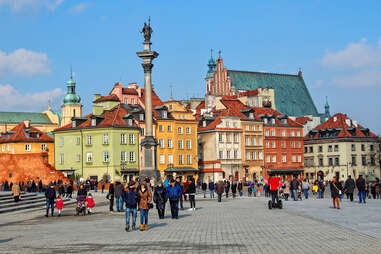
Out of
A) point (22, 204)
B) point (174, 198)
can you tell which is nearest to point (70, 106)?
point (22, 204)

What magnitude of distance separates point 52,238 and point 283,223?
837cm

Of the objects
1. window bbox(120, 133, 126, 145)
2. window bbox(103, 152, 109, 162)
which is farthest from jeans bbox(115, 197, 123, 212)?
window bbox(120, 133, 126, 145)

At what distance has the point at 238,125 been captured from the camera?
101875mm

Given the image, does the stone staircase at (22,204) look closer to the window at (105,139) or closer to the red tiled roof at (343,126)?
the window at (105,139)

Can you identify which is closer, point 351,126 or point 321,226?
point 321,226

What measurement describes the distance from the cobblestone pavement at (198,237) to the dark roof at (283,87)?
328 ft

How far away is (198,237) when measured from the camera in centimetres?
1944

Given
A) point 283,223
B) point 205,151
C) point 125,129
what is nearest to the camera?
point 283,223

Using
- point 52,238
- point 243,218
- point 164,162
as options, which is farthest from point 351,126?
point 52,238

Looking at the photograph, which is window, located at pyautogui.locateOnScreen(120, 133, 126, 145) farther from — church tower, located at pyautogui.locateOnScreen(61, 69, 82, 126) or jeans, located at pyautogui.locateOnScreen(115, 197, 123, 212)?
church tower, located at pyautogui.locateOnScreen(61, 69, 82, 126)

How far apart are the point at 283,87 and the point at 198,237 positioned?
114520mm

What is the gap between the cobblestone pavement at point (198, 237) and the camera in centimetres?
1644

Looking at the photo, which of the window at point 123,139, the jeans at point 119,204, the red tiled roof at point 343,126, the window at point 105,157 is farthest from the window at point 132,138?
the jeans at point 119,204

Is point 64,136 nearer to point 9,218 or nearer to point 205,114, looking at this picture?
point 205,114
